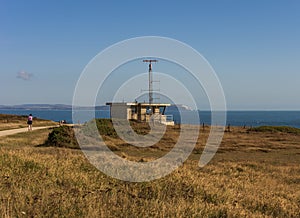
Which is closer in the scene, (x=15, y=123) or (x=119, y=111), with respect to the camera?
(x=15, y=123)

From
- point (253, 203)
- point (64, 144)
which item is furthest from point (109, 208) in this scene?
point (64, 144)

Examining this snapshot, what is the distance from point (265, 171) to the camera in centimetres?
1759

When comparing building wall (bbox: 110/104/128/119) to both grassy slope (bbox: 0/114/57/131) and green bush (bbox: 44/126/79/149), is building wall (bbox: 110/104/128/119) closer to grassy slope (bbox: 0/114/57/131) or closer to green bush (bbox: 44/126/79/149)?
grassy slope (bbox: 0/114/57/131)

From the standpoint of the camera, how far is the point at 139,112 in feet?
196

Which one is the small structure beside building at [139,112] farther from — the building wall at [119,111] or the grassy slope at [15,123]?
the grassy slope at [15,123]

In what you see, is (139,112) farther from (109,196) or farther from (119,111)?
(109,196)

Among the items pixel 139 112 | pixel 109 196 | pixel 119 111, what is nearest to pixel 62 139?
pixel 109 196

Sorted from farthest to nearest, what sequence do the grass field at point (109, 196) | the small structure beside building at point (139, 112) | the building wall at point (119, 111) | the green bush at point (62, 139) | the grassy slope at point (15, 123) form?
the small structure beside building at point (139, 112) < the building wall at point (119, 111) < the grassy slope at point (15, 123) < the green bush at point (62, 139) < the grass field at point (109, 196)

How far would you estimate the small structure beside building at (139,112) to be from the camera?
57156 mm

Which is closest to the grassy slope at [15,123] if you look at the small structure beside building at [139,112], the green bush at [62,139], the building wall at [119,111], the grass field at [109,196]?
the building wall at [119,111]

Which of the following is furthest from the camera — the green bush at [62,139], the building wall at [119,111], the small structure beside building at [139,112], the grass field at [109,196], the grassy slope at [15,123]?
the small structure beside building at [139,112]

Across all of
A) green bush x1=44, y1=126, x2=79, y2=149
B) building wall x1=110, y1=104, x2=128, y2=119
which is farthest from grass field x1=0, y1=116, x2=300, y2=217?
building wall x1=110, y1=104, x2=128, y2=119

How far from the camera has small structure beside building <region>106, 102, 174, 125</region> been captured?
57156 millimetres

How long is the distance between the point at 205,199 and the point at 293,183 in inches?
286
